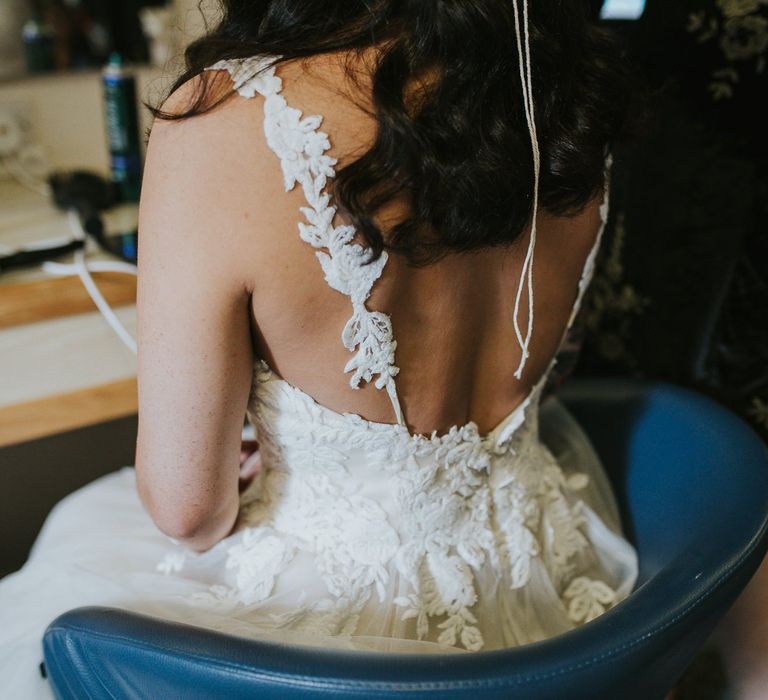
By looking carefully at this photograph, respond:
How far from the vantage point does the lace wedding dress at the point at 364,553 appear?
0.76 m

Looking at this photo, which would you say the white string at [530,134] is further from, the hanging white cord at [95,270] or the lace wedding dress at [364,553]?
the hanging white cord at [95,270]

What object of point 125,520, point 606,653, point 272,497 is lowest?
point 125,520

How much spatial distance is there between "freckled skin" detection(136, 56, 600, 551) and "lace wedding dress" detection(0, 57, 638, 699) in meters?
0.03

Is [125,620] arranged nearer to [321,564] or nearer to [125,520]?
[321,564]

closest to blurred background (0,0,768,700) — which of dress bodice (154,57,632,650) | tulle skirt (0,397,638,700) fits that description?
tulle skirt (0,397,638,700)

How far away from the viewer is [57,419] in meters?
0.93

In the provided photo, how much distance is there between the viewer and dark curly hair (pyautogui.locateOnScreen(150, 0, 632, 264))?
62cm

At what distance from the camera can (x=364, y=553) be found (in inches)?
32.0

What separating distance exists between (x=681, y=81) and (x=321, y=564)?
0.84 meters

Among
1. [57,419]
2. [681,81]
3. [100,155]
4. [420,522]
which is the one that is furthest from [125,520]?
[100,155]

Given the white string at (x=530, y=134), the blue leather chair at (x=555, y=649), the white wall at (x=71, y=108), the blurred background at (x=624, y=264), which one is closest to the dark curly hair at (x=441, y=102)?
the white string at (x=530, y=134)

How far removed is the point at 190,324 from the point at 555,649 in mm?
392

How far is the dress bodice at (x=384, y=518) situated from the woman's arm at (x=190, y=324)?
6 cm

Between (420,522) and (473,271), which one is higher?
(473,271)
